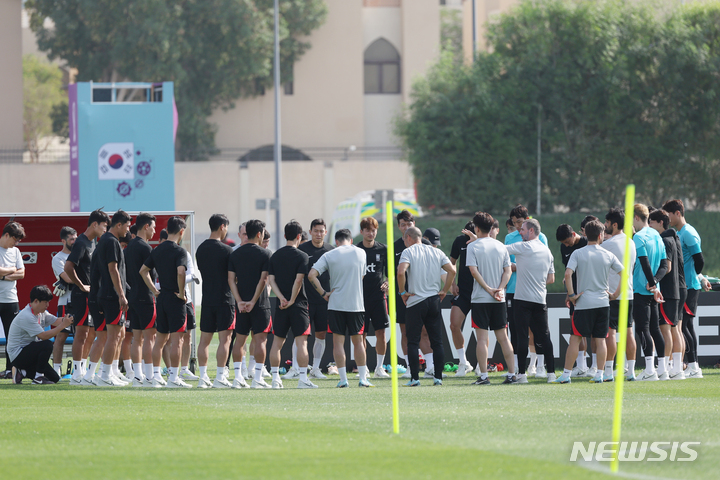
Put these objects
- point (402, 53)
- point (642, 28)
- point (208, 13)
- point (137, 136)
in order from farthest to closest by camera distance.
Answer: point (402, 53) < point (208, 13) < point (642, 28) < point (137, 136)

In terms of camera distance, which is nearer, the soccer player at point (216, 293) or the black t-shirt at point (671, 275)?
the soccer player at point (216, 293)

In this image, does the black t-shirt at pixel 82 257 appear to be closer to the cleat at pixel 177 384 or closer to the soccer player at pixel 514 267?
the cleat at pixel 177 384

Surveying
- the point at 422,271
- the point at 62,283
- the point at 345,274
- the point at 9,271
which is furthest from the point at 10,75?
the point at 422,271

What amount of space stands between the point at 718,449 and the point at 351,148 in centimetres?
3816

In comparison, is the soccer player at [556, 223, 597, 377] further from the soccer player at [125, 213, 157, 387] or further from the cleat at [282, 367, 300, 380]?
the soccer player at [125, 213, 157, 387]

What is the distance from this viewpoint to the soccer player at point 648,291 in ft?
36.5

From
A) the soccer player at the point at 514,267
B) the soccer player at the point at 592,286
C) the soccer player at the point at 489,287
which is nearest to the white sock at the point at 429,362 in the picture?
the soccer player at the point at 514,267

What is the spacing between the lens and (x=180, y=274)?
10633 mm

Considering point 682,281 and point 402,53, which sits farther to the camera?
point 402,53

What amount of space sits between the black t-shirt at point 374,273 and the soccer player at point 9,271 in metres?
4.58

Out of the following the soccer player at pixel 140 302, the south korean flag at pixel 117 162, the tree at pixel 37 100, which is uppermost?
the tree at pixel 37 100

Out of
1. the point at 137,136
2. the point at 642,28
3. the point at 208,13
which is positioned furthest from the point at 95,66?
the point at 642,28

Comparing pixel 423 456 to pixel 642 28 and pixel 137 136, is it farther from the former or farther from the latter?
pixel 642 28

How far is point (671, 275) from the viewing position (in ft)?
37.7
